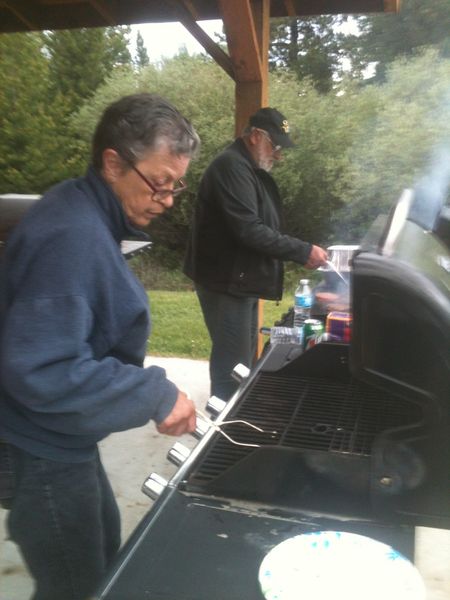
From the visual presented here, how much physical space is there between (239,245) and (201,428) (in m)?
1.80

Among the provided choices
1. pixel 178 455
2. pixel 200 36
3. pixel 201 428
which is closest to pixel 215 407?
pixel 201 428

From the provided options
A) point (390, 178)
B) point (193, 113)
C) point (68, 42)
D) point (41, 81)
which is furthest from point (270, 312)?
point (68, 42)

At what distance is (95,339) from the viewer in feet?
4.32

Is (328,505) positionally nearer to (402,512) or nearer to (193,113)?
(402,512)

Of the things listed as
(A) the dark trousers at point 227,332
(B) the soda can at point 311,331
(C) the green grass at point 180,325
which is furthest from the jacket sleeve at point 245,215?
(C) the green grass at point 180,325

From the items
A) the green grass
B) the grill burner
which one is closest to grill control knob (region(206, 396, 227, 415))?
the grill burner

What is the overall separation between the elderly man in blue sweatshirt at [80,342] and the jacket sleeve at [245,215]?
62.4 inches

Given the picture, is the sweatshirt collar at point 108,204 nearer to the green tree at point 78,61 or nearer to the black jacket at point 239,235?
the black jacket at point 239,235

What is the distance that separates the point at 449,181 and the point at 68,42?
14312 millimetres

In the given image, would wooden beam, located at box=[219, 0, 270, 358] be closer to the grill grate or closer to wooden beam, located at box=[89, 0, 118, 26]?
wooden beam, located at box=[89, 0, 118, 26]

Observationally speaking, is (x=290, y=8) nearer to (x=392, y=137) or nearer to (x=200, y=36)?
(x=200, y=36)

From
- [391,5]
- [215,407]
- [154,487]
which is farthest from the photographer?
[391,5]

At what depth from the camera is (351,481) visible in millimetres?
1214

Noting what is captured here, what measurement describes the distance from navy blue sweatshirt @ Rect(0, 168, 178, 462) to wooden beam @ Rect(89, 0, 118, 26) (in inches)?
148
